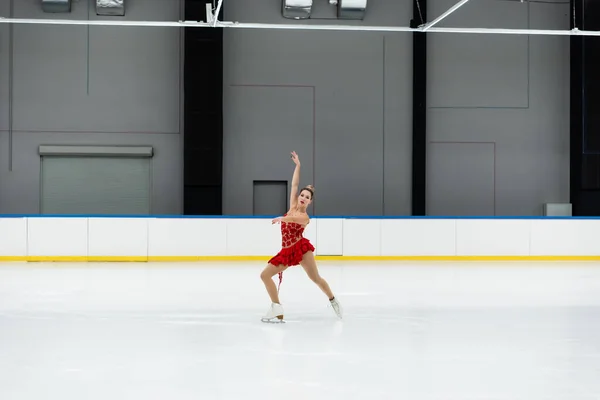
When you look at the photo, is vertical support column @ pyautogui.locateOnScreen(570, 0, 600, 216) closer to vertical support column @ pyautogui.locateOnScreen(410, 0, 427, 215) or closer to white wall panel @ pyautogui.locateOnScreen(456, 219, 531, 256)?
white wall panel @ pyautogui.locateOnScreen(456, 219, 531, 256)

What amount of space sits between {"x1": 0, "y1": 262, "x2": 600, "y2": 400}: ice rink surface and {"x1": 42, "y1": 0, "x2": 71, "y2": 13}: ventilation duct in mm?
9103

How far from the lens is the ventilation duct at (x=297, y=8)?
17.9 metres

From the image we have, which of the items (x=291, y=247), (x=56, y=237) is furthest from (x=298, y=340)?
(x=56, y=237)

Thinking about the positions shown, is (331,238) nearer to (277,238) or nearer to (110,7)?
(277,238)

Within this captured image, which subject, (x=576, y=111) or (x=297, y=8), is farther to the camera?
(x=576, y=111)

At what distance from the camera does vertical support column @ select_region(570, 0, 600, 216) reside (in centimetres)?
1823

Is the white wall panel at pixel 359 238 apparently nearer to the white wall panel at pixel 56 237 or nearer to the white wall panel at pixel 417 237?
the white wall panel at pixel 417 237

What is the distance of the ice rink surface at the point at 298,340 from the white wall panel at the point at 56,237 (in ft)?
10.7

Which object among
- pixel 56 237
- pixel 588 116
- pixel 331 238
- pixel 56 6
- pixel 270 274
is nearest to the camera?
pixel 270 274

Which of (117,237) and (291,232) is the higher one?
(291,232)

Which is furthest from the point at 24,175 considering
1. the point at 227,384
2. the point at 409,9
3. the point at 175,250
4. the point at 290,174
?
Answer: the point at 227,384

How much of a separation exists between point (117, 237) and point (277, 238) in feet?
12.2

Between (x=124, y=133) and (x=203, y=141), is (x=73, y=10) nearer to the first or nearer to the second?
(x=124, y=133)

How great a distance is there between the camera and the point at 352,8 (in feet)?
59.9
